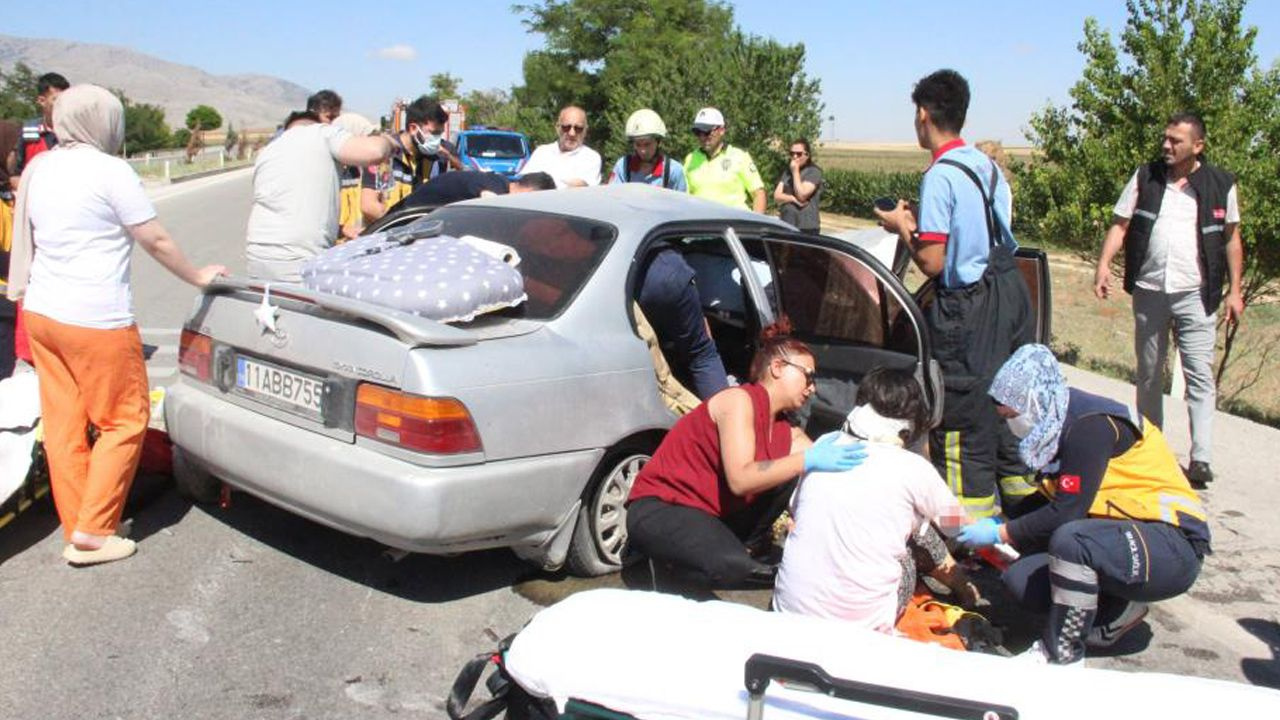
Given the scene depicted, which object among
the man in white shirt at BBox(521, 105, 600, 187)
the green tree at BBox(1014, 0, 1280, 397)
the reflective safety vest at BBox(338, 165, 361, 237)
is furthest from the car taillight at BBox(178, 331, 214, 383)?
the green tree at BBox(1014, 0, 1280, 397)

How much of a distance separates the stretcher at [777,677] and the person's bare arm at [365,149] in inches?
130

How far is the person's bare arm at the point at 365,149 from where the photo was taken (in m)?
5.65

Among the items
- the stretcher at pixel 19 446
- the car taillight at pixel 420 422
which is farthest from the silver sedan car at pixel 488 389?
the stretcher at pixel 19 446

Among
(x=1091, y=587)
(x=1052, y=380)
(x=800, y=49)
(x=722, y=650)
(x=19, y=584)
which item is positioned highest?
(x=800, y=49)

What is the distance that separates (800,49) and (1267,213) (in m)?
15.6

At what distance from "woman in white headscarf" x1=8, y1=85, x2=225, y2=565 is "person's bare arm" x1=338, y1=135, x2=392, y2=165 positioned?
3.98 feet

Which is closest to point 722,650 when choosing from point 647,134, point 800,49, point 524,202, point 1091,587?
point 1091,587

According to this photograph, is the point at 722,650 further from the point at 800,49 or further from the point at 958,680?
the point at 800,49

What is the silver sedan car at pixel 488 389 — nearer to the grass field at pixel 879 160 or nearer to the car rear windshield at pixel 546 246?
the car rear windshield at pixel 546 246

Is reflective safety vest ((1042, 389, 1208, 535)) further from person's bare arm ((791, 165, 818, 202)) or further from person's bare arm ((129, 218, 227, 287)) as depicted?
person's bare arm ((791, 165, 818, 202))

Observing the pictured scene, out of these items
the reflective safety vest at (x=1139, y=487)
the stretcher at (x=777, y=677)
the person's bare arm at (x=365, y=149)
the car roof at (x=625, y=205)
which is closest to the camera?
the stretcher at (x=777, y=677)

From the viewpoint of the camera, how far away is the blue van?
31.2 m

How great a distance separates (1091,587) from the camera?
3949mm

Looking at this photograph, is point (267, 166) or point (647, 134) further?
point (647, 134)
